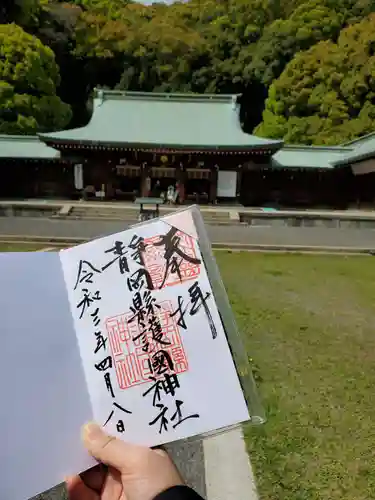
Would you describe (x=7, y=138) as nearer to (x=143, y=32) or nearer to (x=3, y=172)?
(x=3, y=172)

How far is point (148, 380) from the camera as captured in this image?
43.0 inches

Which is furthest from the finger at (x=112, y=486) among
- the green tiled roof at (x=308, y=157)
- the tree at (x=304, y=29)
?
the tree at (x=304, y=29)

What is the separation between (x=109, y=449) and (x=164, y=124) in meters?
16.5

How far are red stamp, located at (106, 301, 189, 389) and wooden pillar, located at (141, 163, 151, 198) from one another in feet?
49.2

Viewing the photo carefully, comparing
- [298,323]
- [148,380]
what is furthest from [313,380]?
[148,380]

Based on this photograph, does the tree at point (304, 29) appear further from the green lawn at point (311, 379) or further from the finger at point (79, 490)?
the finger at point (79, 490)

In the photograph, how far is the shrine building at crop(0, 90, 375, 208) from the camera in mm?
15297

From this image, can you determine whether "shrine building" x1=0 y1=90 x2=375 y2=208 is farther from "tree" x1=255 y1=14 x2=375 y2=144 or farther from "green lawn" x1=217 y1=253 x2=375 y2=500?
"green lawn" x1=217 y1=253 x2=375 y2=500

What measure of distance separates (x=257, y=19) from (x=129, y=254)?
102ft

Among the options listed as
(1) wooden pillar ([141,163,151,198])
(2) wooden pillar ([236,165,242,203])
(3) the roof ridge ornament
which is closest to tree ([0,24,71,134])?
(3) the roof ridge ornament

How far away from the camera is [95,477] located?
107 cm

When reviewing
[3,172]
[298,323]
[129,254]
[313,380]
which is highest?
[129,254]

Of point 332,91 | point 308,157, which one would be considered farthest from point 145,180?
point 332,91

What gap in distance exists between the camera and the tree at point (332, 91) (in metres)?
19.6
